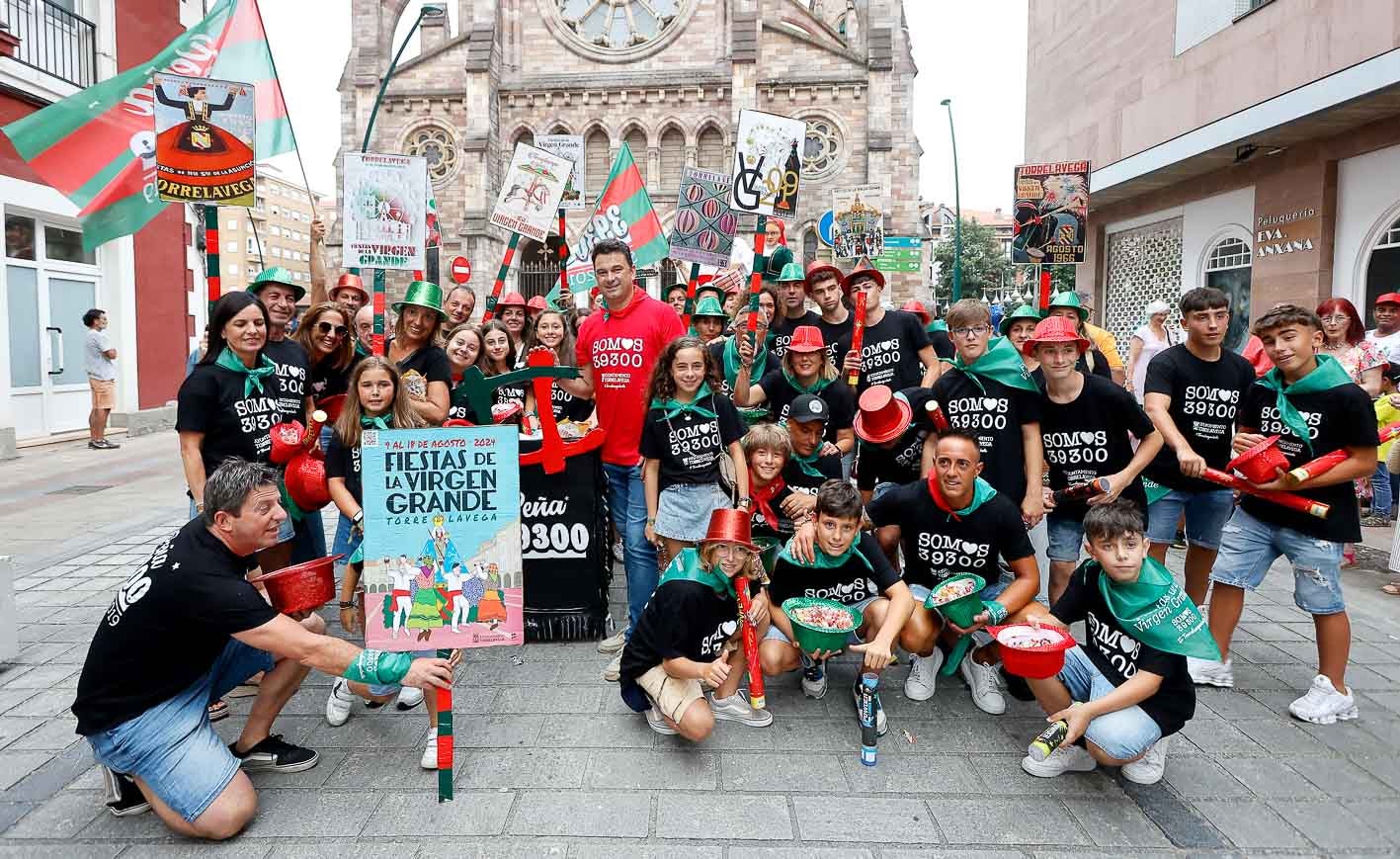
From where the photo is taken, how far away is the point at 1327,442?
3.71 metres

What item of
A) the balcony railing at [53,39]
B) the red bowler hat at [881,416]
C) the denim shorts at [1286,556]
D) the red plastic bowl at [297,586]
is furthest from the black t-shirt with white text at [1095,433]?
the balcony railing at [53,39]

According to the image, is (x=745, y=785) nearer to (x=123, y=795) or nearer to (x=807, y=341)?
(x=123, y=795)

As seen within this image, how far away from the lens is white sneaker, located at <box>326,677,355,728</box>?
3.61m

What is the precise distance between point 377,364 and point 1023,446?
3.48 m

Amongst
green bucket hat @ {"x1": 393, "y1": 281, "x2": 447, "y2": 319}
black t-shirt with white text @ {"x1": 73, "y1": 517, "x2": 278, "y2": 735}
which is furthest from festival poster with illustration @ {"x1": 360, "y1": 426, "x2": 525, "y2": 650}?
green bucket hat @ {"x1": 393, "y1": 281, "x2": 447, "y2": 319}

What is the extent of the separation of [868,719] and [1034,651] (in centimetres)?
77

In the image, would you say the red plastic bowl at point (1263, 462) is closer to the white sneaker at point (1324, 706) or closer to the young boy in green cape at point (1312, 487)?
the young boy in green cape at point (1312, 487)

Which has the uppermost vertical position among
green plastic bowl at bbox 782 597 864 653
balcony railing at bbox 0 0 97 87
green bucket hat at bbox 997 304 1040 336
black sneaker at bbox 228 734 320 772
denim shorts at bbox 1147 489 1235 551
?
balcony railing at bbox 0 0 97 87

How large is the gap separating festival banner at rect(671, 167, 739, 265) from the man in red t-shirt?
2.17m

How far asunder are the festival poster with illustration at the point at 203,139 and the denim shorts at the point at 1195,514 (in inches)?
221

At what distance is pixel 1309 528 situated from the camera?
3.69 metres

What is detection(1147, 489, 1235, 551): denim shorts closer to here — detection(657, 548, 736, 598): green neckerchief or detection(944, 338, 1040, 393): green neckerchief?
detection(944, 338, 1040, 393): green neckerchief

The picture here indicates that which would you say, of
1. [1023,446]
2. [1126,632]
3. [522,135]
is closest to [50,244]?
[1023,446]

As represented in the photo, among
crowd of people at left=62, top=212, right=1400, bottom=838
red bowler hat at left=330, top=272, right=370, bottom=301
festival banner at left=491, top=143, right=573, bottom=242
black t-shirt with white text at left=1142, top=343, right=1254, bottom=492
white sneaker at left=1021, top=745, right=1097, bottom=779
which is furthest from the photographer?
festival banner at left=491, top=143, right=573, bottom=242
